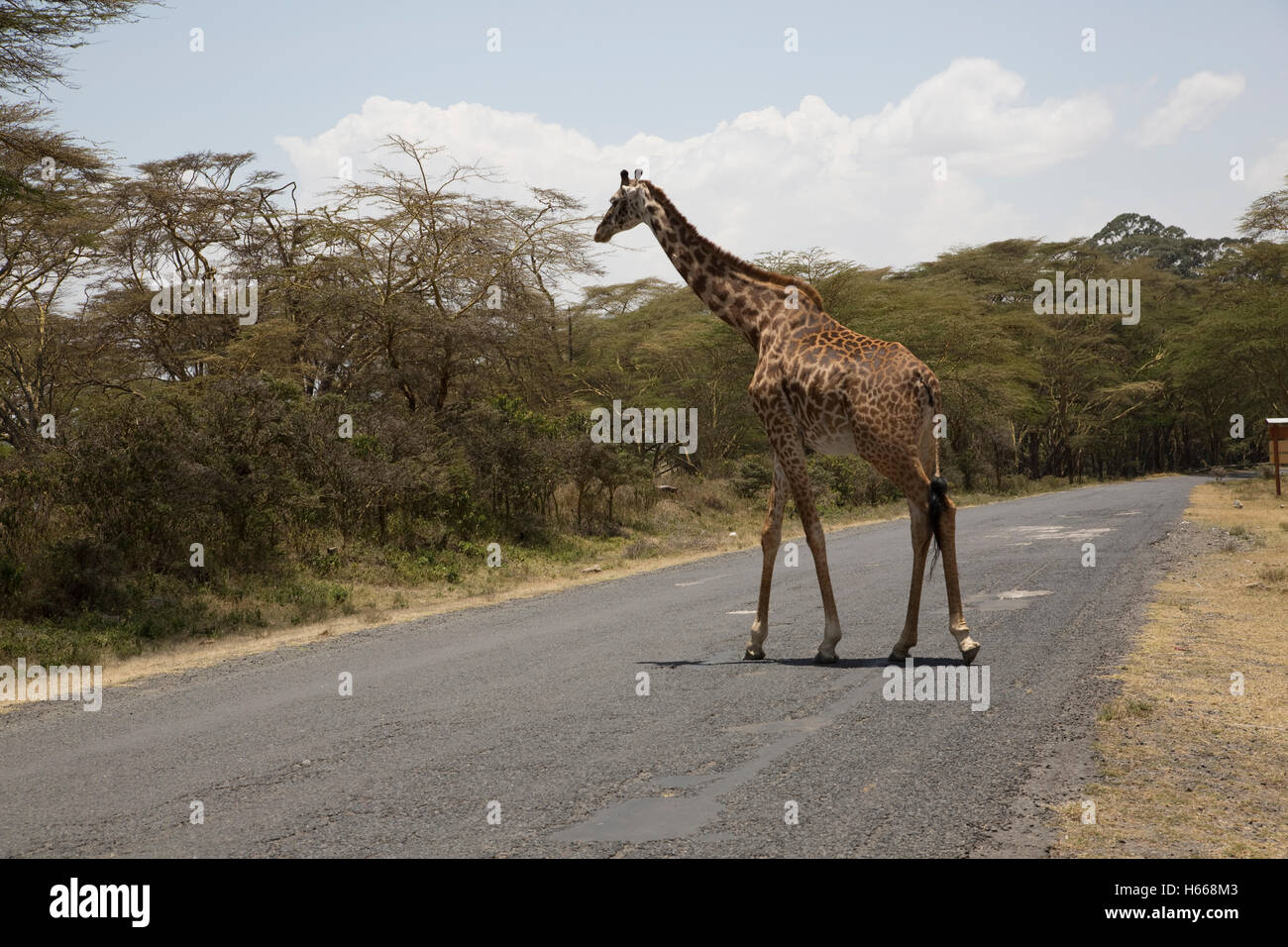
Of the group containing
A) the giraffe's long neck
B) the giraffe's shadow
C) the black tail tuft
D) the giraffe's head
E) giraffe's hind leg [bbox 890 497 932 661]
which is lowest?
the giraffe's shadow

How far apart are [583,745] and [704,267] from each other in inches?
203

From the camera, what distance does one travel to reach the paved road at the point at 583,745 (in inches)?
194

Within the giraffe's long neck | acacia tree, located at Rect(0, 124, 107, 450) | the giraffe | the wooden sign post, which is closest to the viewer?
the giraffe

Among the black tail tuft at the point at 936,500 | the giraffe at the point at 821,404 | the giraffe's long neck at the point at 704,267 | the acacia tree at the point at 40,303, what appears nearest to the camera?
the black tail tuft at the point at 936,500

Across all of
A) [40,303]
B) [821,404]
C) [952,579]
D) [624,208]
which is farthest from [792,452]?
[40,303]

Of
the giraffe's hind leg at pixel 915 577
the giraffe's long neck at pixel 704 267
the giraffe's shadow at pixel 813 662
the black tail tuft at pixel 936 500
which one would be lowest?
the giraffe's shadow at pixel 813 662

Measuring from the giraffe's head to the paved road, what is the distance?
3938 mm

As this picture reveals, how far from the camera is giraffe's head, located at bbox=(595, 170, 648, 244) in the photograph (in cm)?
1034

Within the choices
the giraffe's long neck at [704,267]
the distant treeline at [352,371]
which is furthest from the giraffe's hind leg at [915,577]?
the distant treeline at [352,371]

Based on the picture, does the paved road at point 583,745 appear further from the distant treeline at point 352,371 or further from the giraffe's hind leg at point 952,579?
the distant treeline at point 352,371

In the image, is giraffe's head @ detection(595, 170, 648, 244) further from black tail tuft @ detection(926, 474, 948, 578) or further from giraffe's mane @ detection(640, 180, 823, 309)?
black tail tuft @ detection(926, 474, 948, 578)

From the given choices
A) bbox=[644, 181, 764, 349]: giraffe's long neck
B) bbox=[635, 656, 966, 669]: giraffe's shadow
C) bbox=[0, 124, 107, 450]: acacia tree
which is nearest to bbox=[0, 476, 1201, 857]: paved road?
bbox=[635, 656, 966, 669]: giraffe's shadow

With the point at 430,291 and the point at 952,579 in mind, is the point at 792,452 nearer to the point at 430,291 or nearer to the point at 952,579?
the point at 952,579

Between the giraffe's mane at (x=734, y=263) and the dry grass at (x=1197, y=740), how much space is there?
4.11m
